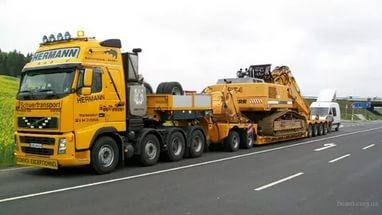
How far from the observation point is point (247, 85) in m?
22.9

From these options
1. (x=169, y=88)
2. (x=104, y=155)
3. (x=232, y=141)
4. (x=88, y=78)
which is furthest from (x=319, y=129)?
(x=88, y=78)

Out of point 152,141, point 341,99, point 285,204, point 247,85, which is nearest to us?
point 285,204

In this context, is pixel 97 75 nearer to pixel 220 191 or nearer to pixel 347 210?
pixel 220 191

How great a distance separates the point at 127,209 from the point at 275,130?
16.4m

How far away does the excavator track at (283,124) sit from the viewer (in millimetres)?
23406

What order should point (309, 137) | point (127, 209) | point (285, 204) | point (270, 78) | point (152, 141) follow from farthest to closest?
1. point (309, 137)
2. point (270, 78)
3. point (152, 141)
4. point (285, 204)
5. point (127, 209)

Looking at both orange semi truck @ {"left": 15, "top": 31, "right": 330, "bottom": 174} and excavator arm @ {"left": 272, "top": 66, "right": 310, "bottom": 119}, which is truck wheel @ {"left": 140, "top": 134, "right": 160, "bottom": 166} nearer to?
orange semi truck @ {"left": 15, "top": 31, "right": 330, "bottom": 174}

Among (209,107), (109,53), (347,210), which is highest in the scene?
(109,53)

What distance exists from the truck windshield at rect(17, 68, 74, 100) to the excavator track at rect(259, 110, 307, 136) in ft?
44.0

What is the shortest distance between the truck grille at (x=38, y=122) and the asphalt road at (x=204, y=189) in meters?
1.26

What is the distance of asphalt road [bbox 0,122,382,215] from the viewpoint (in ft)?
27.2

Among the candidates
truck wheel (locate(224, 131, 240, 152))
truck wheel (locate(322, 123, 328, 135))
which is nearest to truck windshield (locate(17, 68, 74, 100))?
truck wheel (locate(224, 131, 240, 152))

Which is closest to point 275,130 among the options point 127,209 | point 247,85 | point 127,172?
point 247,85

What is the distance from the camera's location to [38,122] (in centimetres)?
1195
